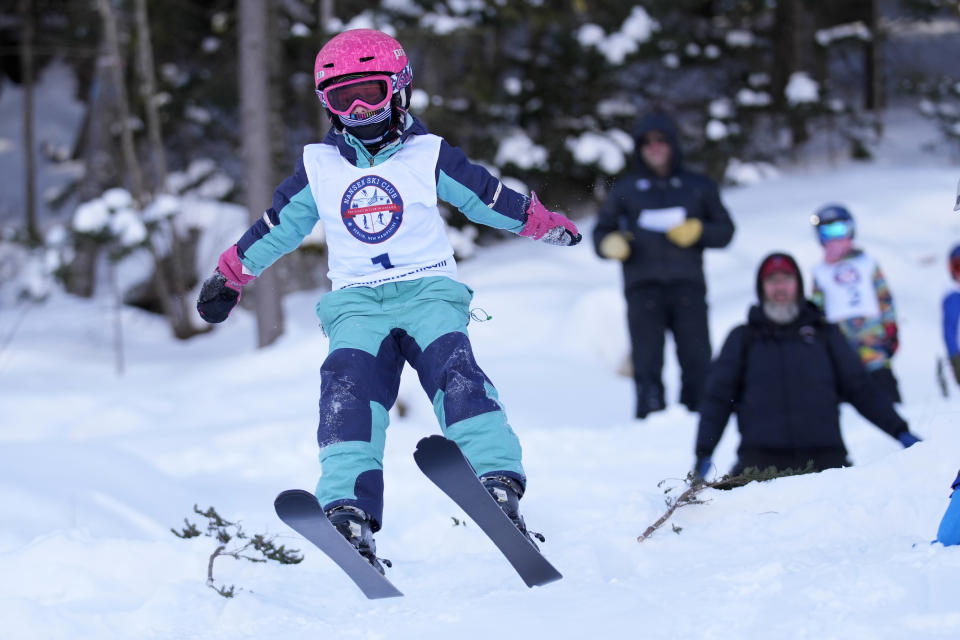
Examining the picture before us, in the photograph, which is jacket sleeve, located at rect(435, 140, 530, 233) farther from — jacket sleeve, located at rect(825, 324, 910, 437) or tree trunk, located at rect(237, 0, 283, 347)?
tree trunk, located at rect(237, 0, 283, 347)

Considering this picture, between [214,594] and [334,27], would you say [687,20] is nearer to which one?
[334,27]

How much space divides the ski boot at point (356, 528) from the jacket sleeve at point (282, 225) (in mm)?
938

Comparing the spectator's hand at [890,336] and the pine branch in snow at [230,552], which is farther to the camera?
the spectator's hand at [890,336]

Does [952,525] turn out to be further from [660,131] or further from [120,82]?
[120,82]

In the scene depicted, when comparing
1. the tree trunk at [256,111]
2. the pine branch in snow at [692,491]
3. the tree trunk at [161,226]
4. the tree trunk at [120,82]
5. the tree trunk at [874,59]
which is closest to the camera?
the pine branch in snow at [692,491]

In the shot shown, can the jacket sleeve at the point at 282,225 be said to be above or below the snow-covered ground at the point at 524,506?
above

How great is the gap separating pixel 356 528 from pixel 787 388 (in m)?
2.20

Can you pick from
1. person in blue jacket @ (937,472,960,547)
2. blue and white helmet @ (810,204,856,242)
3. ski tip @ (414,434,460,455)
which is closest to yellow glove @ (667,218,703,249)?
blue and white helmet @ (810,204,856,242)

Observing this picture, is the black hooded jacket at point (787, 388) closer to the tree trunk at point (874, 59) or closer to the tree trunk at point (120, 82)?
the tree trunk at point (120, 82)

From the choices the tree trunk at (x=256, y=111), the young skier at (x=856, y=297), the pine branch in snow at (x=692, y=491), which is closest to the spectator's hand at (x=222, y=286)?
the pine branch in snow at (x=692, y=491)

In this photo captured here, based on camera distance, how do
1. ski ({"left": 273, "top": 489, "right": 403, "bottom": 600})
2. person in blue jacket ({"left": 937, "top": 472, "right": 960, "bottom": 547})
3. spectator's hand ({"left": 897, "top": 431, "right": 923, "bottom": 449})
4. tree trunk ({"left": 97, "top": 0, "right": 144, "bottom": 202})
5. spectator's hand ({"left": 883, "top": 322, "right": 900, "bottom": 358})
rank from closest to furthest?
person in blue jacket ({"left": 937, "top": 472, "right": 960, "bottom": 547})
ski ({"left": 273, "top": 489, "right": 403, "bottom": 600})
spectator's hand ({"left": 897, "top": 431, "right": 923, "bottom": 449})
spectator's hand ({"left": 883, "top": 322, "right": 900, "bottom": 358})
tree trunk ({"left": 97, "top": 0, "right": 144, "bottom": 202})

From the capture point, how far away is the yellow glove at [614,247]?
6.24 m

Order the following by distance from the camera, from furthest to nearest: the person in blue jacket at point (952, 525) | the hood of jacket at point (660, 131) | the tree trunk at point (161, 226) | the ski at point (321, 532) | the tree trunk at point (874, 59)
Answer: the tree trunk at point (874, 59) < the tree trunk at point (161, 226) < the hood of jacket at point (660, 131) < the ski at point (321, 532) < the person in blue jacket at point (952, 525)

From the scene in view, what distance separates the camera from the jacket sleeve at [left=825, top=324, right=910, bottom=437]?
429cm
